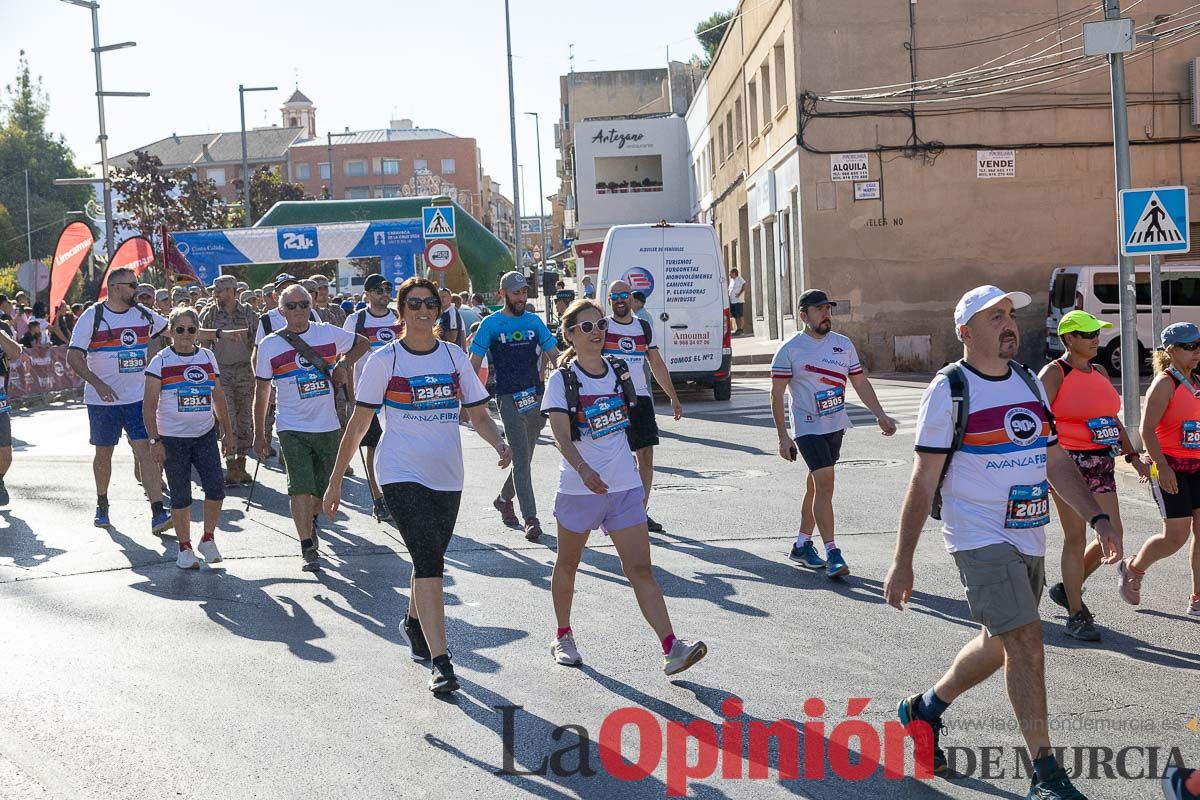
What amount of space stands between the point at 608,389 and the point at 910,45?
22.7m

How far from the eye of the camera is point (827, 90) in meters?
27.3

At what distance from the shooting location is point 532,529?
10.1 m

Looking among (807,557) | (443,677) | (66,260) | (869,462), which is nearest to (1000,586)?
(443,677)

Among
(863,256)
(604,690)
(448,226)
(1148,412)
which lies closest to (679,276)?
(448,226)

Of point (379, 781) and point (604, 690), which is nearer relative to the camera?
point (379, 781)

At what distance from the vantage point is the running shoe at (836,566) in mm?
8312

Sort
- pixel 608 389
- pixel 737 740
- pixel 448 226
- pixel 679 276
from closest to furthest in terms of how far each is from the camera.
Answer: pixel 737 740
pixel 608 389
pixel 679 276
pixel 448 226

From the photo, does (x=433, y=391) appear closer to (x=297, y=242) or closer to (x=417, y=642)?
(x=417, y=642)

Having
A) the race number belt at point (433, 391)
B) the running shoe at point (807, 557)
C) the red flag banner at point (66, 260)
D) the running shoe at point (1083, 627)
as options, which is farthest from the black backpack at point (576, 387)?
the red flag banner at point (66, 260)

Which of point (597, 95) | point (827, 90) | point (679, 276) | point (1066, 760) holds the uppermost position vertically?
point (597, 95)

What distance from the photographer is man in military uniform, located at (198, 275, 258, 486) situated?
1370 centimetres

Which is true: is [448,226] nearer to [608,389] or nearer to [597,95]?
[608,389]

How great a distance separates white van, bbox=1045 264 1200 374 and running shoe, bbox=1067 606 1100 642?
57.5ft

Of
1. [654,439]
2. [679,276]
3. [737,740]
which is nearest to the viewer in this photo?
[737,740]
